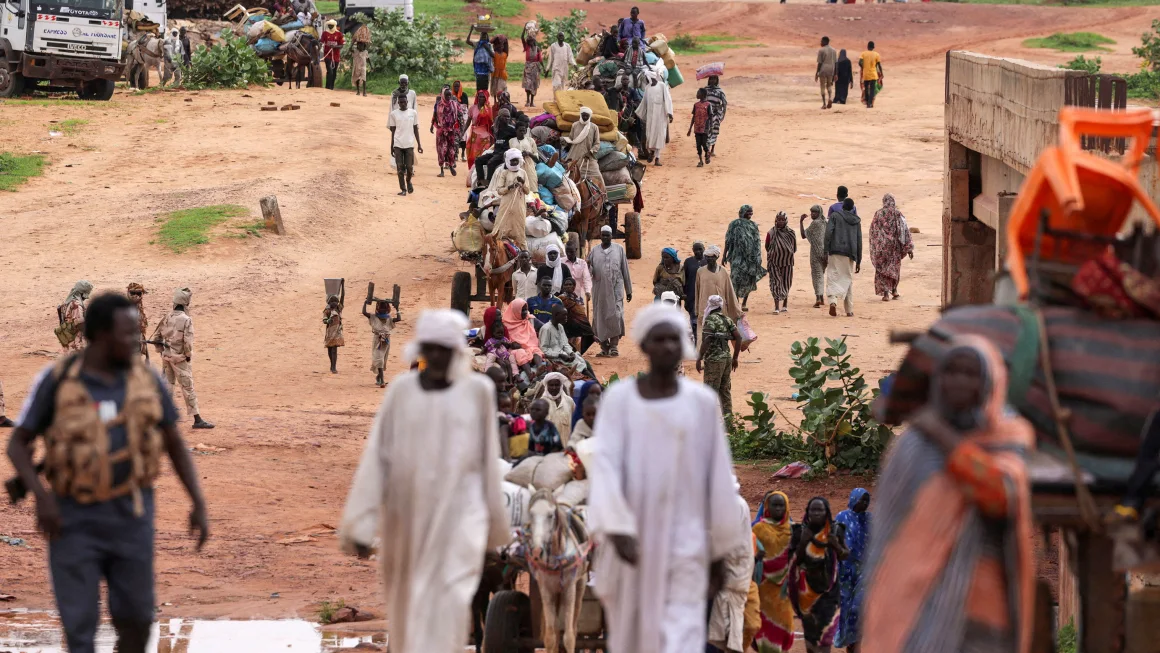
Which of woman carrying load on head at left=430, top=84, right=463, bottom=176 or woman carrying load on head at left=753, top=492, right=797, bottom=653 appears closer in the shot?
woman carrying load on head at left=753, top=492, right=797, bottom=653

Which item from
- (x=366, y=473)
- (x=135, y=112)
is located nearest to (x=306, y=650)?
(x=366, y=473)

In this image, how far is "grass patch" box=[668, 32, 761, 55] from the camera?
45.7m

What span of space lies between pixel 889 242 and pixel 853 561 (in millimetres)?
12333

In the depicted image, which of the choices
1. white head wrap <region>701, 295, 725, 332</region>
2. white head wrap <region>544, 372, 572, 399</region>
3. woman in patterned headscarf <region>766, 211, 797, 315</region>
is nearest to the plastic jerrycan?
white head wrap <region>544, 372, 572, 399</region>

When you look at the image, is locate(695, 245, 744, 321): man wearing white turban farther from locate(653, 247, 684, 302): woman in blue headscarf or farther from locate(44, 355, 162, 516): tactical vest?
locate(44, 355, 162, 516): tactical vest

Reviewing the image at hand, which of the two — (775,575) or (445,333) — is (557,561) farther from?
(775,575)

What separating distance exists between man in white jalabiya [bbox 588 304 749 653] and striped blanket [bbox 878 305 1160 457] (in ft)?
2.50

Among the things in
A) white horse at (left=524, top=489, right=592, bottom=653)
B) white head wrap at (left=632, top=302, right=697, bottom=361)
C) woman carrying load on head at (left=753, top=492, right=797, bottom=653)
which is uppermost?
white head wrap at (left=632, top=302, right=697, bottom=361)

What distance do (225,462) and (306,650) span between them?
5121mm

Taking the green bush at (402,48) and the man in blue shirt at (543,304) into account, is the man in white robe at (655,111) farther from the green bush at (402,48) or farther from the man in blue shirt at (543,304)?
the man in blue shirt at (543,304)

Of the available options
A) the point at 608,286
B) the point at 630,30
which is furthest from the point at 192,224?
the point at 630,30

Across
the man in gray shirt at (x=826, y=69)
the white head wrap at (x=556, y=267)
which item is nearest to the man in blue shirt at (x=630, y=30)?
the man in gray shirt at (x=826, y=69)

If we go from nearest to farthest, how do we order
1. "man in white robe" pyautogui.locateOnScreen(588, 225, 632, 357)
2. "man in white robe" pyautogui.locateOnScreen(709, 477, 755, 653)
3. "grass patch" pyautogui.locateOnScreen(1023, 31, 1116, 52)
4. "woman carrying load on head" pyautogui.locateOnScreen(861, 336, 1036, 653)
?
"woman carrying load on head" pyautogui.locateOnScreen(861, 336, 1036, 653) → "man in white robe" pyautogui.locateOnScreen(709, 477, 755, 653) → "man in white robe" pyautogui.locateOnScreen(588, 225, 632, 357) → "grass patch" pyautogui.locateOnScreen(1023, 31, 1116, 52)

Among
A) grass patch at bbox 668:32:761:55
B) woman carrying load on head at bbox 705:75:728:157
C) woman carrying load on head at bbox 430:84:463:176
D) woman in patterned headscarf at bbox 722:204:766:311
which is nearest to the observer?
woman in patterned headscarf at bbox 722:204:766:311
